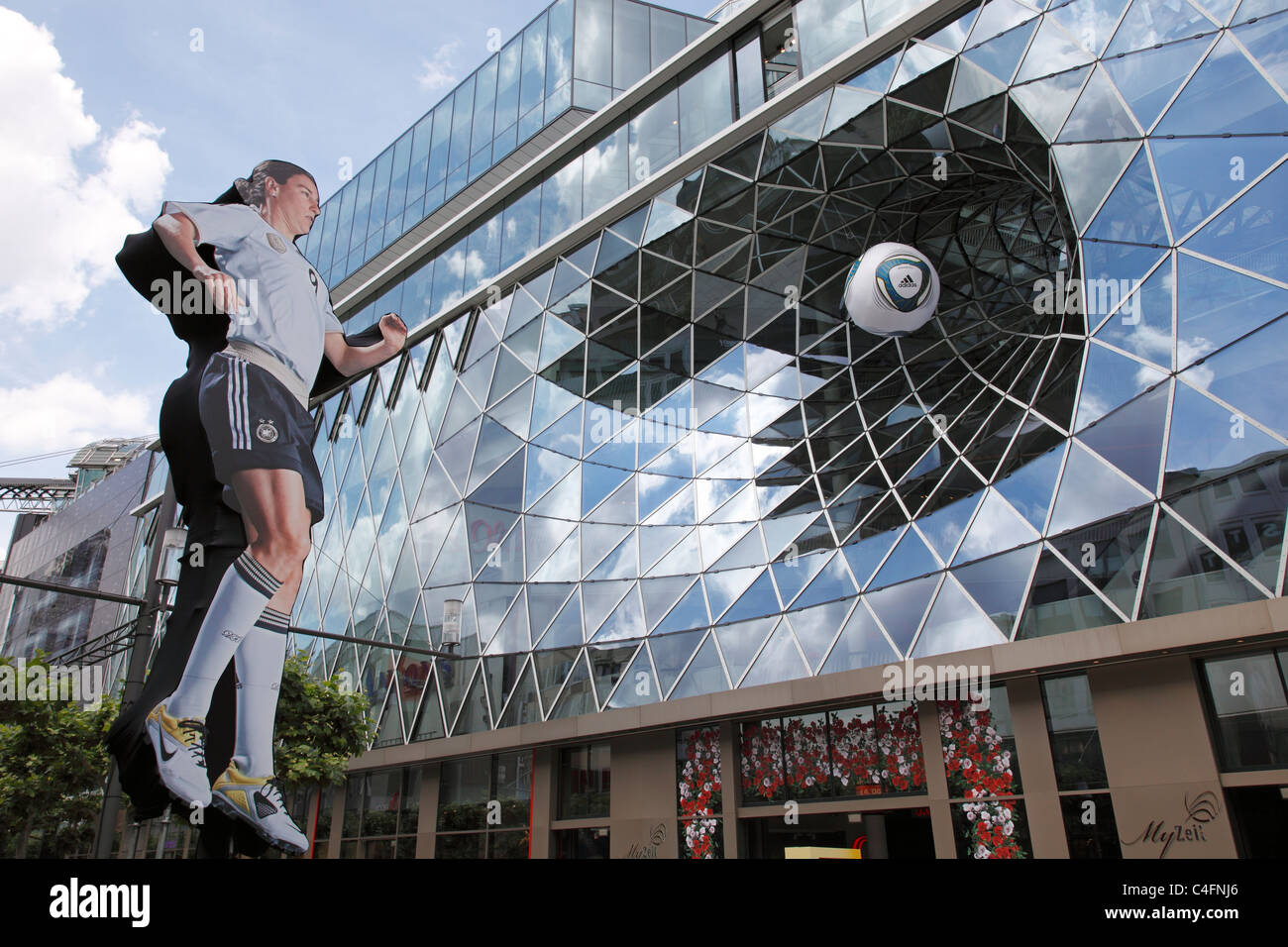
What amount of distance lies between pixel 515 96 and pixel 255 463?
67.9 ft

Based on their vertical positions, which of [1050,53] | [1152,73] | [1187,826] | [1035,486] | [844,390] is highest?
[1050,53]

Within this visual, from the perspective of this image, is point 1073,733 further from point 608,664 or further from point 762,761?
point 608,664

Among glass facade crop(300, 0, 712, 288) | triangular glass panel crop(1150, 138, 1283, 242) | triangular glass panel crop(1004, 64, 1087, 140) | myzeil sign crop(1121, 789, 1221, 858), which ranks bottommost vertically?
myzeil sign crop(1121, 789, 1221, 858)

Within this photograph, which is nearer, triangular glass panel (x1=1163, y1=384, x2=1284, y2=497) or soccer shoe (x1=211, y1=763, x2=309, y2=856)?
soccer shoe (x1=211, y1=763, x2=309, y2=856)

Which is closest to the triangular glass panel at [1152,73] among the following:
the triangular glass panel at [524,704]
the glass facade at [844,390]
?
the glass facade at [844,390]

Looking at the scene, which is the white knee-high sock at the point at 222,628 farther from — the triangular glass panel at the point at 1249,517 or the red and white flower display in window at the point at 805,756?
the triangular glass panel at the point at 1249,517

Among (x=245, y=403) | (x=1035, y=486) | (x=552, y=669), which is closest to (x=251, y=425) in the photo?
(x=245, y=403)

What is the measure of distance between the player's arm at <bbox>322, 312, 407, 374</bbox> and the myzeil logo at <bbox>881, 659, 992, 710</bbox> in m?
10.7

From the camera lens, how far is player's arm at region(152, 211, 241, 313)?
12.0 m

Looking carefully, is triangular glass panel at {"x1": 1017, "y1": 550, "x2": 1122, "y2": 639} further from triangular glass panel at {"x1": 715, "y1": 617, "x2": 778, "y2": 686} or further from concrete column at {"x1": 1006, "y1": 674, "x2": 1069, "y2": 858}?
triangular glass panel at {"x1": 715, "y1": 617, "x2": 778, "y2": 686}

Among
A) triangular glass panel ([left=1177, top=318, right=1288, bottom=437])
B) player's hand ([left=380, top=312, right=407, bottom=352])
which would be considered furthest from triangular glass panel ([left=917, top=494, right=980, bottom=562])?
player's hand ([left=380, top=312, right=407, bottom=352])

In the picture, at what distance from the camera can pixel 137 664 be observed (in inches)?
485

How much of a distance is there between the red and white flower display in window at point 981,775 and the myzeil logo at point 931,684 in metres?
0.38
